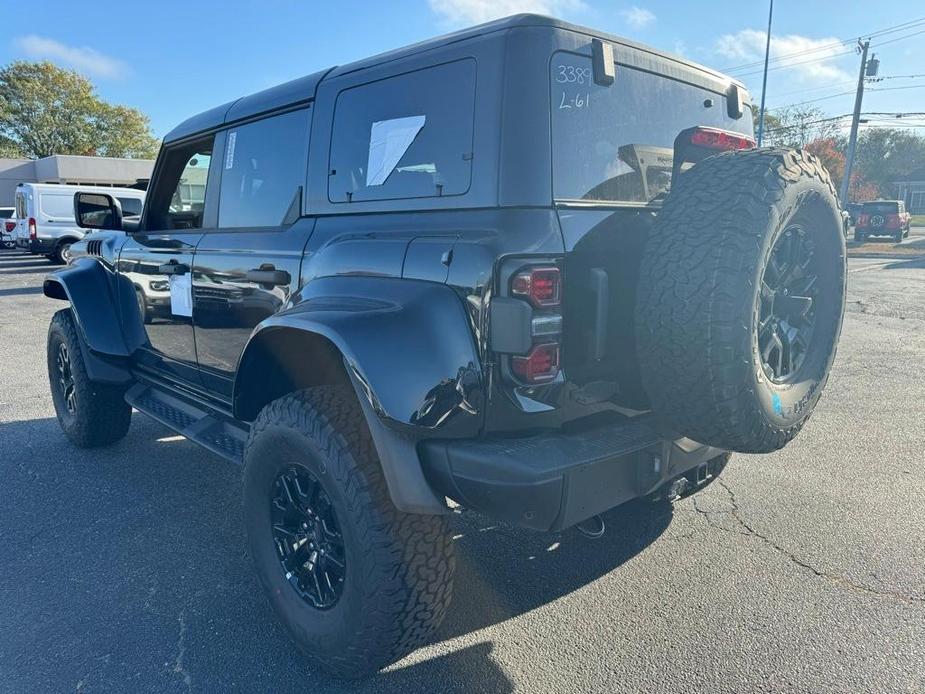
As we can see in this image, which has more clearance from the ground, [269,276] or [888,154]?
[888,154]

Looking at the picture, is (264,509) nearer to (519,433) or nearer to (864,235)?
(519,433)

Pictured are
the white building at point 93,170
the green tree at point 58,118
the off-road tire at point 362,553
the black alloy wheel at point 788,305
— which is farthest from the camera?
the green tree at point 58,118

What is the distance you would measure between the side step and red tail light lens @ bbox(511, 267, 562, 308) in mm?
1503

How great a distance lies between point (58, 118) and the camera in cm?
4472

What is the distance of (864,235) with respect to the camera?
27.4 m

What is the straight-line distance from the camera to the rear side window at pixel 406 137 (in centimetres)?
218

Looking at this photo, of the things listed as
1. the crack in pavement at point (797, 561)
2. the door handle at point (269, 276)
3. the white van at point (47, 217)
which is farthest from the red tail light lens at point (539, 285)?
the white van at point (47, 217)

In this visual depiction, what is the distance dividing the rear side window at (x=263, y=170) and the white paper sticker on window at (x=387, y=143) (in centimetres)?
43

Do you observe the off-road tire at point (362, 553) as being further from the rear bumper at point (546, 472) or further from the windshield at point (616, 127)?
the windshield at point (616, 127)

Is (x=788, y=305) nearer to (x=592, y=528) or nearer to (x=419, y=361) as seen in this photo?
(x=592, y=528)

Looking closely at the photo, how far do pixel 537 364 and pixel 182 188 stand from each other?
2.71 m

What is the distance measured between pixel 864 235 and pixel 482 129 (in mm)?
30307

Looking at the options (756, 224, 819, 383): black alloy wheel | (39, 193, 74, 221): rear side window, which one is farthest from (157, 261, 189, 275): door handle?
(39, 193, 74, 221): rear side window

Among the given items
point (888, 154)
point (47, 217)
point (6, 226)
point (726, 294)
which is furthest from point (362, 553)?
point (888, 154)
